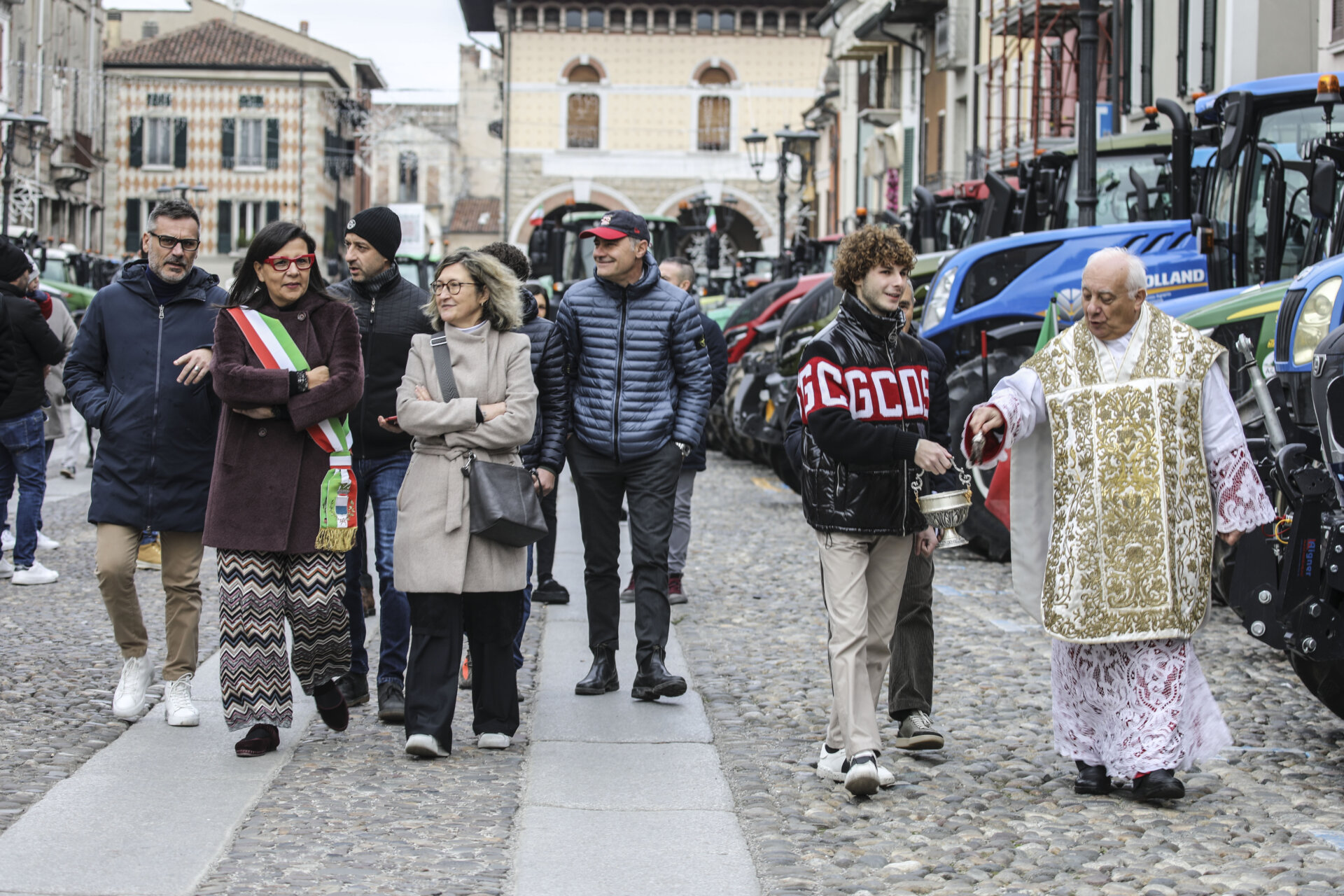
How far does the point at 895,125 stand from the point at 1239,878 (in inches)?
1716

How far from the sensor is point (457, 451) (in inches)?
245

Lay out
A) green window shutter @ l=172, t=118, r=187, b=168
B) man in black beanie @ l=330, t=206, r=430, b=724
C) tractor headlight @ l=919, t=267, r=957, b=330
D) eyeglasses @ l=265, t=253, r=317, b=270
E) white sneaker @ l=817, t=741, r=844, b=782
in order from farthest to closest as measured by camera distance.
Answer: green window shutter @ l=172, t=118, r=187, b=168 < tractor headlight @ l=919, t=267, r=957, b=330 < man in black beanie @ l=330, t=206, r=430, b=724 < eyeglasses @ l=265, t=253, r=317, b=270 < white sneaker @ l=817, t=741, r=844, b=782

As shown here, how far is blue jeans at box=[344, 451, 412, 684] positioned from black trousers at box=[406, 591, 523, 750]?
541mm

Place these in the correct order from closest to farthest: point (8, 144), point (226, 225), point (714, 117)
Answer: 1. point (8, 144)
2. point (714, 117)
3. point (226, 225)

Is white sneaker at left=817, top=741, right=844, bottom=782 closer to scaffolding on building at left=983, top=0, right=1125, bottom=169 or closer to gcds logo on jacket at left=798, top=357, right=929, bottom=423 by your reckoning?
gcds logo on jacket at left=798, top=357, right=929, bottom=423

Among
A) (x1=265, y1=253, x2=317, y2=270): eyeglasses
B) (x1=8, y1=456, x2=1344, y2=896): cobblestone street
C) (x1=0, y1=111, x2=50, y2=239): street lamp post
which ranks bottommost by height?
(x1=8, y1=456, x2=1344, y2=896): cobblestone street

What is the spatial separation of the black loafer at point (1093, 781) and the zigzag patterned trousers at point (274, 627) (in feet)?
8.18

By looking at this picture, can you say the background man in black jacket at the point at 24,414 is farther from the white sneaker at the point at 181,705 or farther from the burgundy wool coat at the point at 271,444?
the burgundy wool coat at the point at 271,444

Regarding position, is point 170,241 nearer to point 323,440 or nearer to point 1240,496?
point 323,440

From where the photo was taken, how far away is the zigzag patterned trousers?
6.19 meters

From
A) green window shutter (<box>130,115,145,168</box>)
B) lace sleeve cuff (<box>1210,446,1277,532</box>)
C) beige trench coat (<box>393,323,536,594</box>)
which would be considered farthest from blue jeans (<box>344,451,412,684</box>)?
green window shutter (<box>130,115,145,168</box>)

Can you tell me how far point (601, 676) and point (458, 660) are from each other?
1302 mm

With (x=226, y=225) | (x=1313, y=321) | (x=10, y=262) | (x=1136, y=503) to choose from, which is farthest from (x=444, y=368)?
(x=226, y=225)

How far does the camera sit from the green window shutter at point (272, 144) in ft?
236
